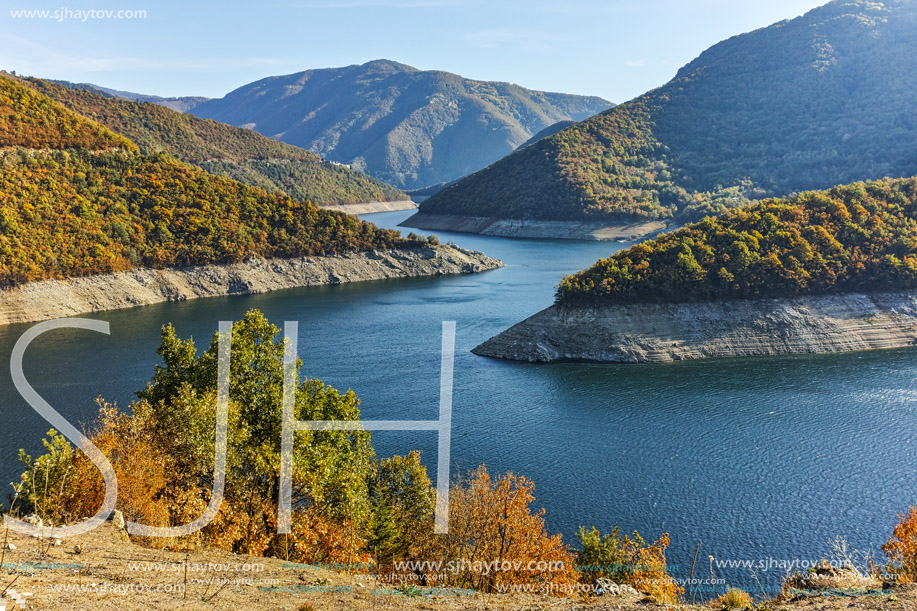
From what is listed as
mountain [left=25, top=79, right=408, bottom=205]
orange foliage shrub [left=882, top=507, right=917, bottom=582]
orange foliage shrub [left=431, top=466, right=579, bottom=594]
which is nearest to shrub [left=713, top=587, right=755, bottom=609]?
orange foliage shrub [left=431, top=466, right=579, bottom=594]

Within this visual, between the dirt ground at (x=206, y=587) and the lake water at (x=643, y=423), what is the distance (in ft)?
36.0

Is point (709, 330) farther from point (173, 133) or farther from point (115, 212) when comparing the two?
point (173, 133)

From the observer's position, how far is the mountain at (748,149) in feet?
533

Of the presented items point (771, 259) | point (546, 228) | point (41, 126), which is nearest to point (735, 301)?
point (771, 259)

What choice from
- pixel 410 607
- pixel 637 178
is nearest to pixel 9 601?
pixel 410 607

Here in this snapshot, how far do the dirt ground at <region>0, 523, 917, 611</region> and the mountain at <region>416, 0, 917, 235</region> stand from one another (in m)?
146

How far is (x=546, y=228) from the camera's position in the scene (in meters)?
169

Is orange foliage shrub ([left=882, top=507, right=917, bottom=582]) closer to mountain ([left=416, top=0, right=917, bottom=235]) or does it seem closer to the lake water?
the lake water

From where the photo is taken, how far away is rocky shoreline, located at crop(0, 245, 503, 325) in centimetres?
7600

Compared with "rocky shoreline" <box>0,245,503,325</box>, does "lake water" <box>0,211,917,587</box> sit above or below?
below

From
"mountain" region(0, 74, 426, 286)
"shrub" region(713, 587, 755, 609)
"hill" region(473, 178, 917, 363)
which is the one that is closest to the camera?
"shrub" region(713, 587, 755, 609)

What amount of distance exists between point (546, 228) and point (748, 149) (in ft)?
215

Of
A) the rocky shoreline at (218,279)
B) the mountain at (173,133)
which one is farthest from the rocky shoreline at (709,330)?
the mountain at (173,133)

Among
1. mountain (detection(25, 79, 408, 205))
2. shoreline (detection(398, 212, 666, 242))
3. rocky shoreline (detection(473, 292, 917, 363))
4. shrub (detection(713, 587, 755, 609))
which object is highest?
mountain (detection(25, 79, 408, 205))
